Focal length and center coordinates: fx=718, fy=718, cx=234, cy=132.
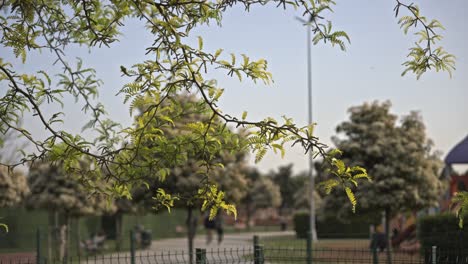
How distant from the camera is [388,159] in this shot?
18688mm

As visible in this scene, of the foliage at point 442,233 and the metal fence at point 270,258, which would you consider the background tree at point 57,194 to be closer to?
the metal fence at point 270,258

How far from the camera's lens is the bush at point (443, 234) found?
543 inches

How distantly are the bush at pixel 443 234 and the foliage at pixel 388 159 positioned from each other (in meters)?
1.60

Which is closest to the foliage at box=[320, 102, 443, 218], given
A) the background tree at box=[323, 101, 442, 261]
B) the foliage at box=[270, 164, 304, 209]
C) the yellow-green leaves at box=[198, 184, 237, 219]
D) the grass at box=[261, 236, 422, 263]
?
the background tree at box=[323, 101, 442, 261]

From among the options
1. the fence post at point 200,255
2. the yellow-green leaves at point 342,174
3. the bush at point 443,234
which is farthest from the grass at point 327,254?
the yellow-green leaves at point 342,174

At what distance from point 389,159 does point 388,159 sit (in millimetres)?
33

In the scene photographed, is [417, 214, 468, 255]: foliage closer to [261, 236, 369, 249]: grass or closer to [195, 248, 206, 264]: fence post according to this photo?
[261, 236, 369, 249]: grass

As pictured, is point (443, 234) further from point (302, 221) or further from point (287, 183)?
point (287, 183)

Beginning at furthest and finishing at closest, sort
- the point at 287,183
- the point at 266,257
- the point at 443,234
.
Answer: the point at 287,183, the point at 443,234, the point at 266,257

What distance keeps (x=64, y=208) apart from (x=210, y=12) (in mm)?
16832

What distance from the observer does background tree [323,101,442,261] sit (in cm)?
1841

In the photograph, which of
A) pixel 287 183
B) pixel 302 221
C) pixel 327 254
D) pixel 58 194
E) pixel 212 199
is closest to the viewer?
pixel 212 199

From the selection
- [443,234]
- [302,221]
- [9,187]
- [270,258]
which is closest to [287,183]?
[302,221]

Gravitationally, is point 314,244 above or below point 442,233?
below
